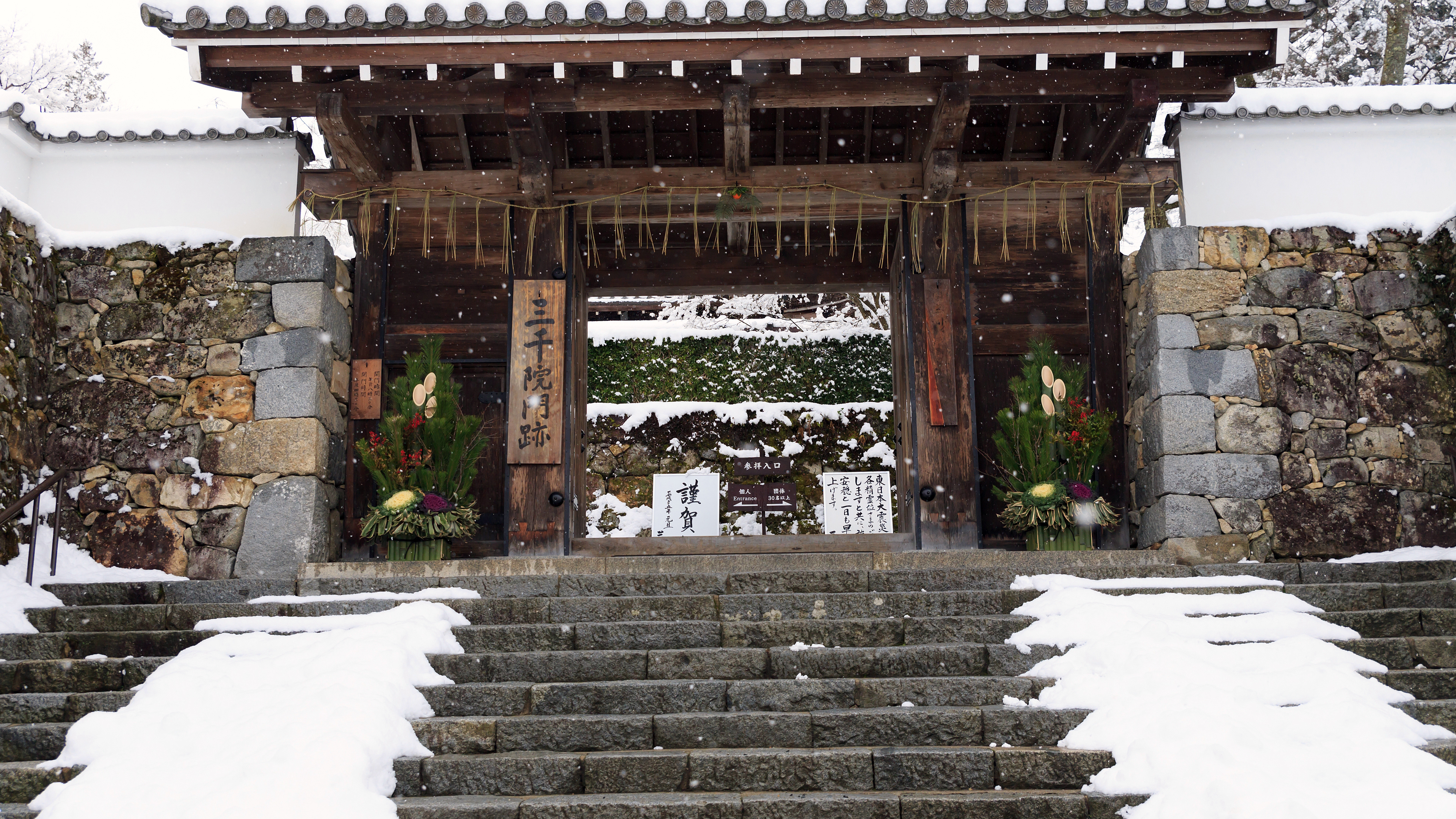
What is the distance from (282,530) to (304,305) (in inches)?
54.5

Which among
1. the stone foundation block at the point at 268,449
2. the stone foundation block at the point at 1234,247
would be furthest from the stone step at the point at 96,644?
the stone foundation block at the point at 1234,247

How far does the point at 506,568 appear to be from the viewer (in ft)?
19.7

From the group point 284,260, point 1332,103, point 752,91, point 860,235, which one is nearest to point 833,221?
point 860,235

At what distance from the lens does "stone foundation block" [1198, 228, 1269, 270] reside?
675 centimetres

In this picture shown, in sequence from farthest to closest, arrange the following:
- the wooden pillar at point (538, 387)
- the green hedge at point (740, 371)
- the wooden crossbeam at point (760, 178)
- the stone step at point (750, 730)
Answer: the green hedge at point (740, 371) → the wooden crossbeam at point (760, 178) → the wooden pillar at point (538, 387) → the stone step at point (750, 730)

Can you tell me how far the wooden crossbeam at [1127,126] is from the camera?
643cm

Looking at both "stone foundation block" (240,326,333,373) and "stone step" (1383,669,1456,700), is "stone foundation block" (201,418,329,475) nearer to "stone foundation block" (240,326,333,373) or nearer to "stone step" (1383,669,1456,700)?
"stone foundation block" (240,326,333,373)

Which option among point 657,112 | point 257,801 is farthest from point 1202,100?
point 257,801

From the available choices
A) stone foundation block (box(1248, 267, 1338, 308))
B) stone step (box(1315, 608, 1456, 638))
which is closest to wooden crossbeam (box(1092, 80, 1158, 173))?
stone foundation block (box(1248, 267, 1338, 308))

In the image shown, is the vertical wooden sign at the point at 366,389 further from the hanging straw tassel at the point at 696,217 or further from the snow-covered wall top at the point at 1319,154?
the snow-covered wall top at the point at 1319,154

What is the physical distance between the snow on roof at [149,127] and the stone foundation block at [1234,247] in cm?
594

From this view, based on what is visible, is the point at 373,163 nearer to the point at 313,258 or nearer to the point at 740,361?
the point at 313,258

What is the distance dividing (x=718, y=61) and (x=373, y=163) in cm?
237

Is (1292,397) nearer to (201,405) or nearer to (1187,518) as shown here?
(1187,518)
